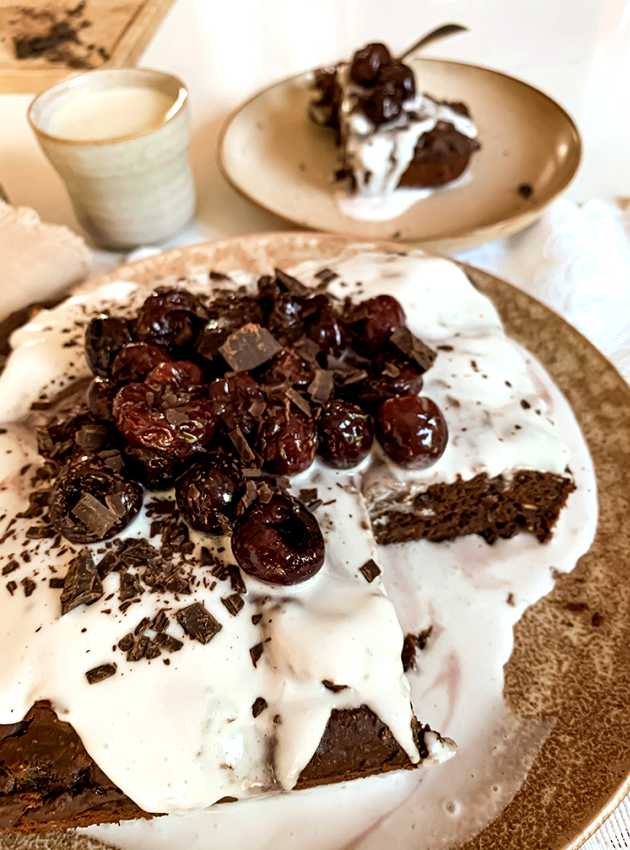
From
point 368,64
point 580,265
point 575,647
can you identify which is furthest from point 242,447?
A: point 368,64

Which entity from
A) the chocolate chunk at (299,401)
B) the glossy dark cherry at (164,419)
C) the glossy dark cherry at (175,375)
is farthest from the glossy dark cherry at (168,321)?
the chocolate chunk at (299,401)

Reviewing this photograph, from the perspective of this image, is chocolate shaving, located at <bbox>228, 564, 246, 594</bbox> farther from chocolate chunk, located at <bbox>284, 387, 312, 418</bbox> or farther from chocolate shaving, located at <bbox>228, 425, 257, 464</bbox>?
chocolate chunk, located at <bbox>284, 387, 312, 418</bbox>

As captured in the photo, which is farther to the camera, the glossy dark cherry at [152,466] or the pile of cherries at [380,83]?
the pile of cherries at [380,83]

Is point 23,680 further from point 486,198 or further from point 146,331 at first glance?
point 486,198

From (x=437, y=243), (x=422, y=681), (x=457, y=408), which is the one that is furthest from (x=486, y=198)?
(x=422, y=681)

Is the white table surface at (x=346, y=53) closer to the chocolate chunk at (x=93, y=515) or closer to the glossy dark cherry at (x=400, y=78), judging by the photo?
the glossy dark cherry at (x=400, y=78)

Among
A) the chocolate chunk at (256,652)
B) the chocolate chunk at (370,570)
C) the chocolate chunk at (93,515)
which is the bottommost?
the chocolate chunk at (256,652)
